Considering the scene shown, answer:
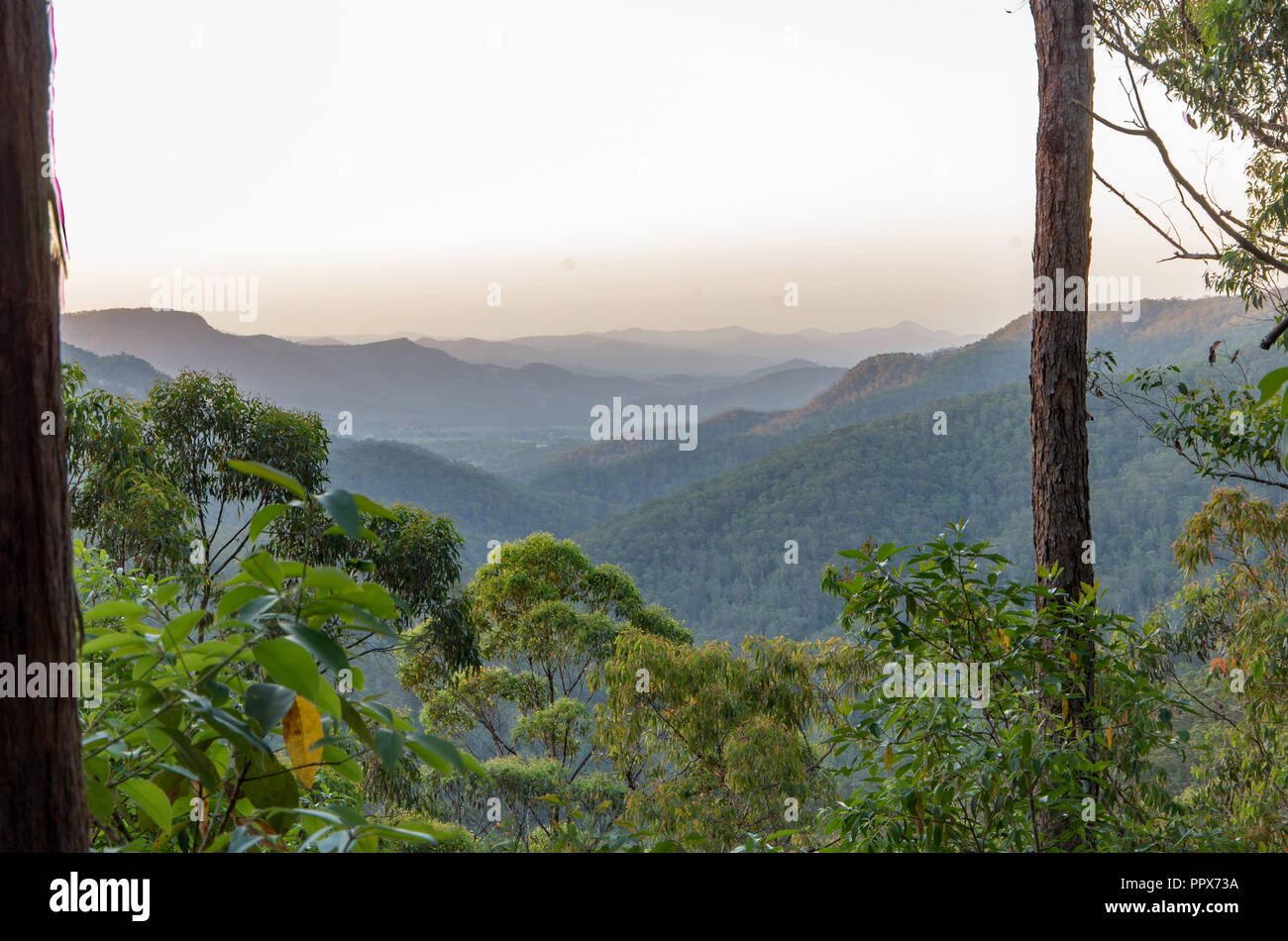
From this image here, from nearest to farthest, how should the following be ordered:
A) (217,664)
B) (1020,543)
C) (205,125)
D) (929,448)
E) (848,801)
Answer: (217,664) → (848,801) → (205,125) → (1020,543) → (929,448)

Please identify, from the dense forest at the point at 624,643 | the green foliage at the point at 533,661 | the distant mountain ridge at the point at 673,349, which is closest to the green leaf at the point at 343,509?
the dense forest at the point at 624,643

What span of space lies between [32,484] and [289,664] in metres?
0.17

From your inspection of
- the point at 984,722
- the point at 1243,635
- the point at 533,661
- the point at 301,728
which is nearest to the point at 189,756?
the point at 301,728

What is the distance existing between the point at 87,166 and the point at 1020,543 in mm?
24699

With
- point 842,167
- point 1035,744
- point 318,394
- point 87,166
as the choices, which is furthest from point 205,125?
point 318,394

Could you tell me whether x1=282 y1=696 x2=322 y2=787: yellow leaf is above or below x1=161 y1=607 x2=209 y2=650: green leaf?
below

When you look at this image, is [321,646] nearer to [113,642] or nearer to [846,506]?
[113,642]

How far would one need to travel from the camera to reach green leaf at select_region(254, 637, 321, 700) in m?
0.52

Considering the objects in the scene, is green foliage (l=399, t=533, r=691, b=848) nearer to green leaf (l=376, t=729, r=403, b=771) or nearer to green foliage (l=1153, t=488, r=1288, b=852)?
green foliage (l=1153, t=488, r=1288, b=852)

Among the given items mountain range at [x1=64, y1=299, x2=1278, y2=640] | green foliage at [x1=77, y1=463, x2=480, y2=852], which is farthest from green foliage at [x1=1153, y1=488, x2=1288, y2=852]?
mountain range at [x1=64, y1=299, x2=1278, y2=640]

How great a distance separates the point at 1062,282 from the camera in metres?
2.88

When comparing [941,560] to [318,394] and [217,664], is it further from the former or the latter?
[318,394]

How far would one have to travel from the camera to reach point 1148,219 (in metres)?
3.05

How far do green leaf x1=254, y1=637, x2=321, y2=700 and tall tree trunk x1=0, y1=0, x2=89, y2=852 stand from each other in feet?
0.33
